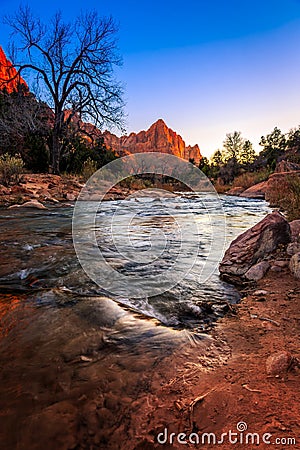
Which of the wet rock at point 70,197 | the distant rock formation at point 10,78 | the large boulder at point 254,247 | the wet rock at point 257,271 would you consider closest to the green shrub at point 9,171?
the wet rock at point 70,197

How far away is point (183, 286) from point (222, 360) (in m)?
1.12

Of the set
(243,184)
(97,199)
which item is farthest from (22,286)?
(243,184)

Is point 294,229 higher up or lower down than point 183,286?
higher up

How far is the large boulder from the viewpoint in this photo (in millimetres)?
2602

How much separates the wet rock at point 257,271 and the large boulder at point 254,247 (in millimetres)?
59

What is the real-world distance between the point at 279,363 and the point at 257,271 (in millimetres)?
1412

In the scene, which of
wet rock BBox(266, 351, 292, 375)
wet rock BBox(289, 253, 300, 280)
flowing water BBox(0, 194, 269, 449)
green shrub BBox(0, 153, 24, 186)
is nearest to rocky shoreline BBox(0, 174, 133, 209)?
green shrub BBox(0, 153, 24, 186)

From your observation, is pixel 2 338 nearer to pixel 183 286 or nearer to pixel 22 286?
pixel 22 286

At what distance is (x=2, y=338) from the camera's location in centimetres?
136

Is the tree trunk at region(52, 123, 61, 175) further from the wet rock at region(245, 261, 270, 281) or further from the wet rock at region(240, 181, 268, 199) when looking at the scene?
the wet rock at region(245, 261, 270, 281)

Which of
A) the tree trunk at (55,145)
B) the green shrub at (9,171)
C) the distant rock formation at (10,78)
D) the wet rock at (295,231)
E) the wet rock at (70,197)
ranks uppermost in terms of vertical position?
the distant rock formation at (10,78)

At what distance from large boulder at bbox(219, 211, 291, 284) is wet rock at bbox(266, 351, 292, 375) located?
4.41 feet

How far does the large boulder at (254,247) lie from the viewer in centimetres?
260

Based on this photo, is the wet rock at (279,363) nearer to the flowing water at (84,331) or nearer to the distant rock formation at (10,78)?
the flowing water at (84,331)
